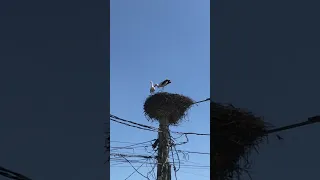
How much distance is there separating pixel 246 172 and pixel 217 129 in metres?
0.27

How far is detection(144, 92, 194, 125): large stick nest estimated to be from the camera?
6590mm

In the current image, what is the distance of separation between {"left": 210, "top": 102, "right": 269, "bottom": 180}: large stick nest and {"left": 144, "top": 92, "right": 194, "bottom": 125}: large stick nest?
405 centimetres

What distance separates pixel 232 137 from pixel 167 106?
4.28m

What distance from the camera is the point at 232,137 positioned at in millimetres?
2369

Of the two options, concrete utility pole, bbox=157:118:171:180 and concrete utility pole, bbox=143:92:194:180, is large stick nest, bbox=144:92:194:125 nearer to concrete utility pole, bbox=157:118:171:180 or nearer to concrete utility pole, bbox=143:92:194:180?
concrete utility pole, bbox=143:92:194:180

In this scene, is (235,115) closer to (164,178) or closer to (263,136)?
(263,136)

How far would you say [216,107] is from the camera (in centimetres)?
241

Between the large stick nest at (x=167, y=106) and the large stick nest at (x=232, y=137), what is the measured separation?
4054 mm
